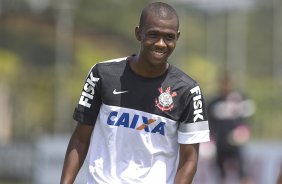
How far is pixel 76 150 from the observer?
254 inches

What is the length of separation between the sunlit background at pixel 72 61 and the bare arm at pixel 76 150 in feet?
39.9

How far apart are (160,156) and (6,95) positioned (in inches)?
627

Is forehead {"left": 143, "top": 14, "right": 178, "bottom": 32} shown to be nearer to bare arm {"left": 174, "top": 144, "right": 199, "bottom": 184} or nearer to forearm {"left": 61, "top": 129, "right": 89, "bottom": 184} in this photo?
bare arm {"left": 174, "top": 144, "right": 199, "bottom": 184}

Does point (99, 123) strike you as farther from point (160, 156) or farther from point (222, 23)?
point (222, 23)

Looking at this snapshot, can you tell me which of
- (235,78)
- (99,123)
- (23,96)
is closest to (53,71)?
(23,96)

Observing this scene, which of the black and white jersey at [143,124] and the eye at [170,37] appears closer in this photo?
the eye at [170,37]

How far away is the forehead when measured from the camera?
19.9 ft

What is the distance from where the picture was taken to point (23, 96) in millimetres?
22125

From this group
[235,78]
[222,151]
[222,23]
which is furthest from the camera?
[222,23]

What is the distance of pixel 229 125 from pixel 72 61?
263 inches

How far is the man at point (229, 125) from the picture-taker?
1623 cm

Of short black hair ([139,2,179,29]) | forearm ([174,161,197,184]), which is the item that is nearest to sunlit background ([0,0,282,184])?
forearm ([174,161,197,184])

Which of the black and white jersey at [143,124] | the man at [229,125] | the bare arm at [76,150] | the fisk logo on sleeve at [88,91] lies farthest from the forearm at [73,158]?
the man at [229,125]

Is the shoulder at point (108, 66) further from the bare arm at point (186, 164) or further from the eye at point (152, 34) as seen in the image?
the bare arm at point (186, 164)
